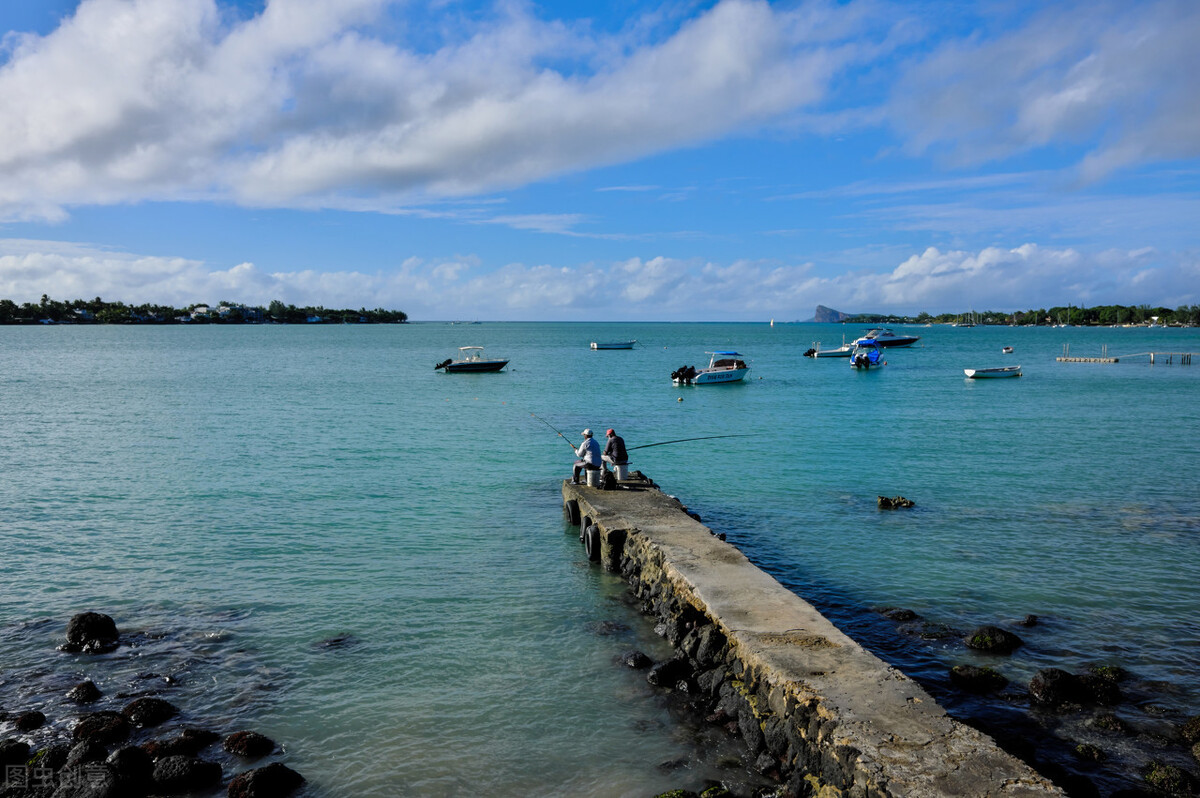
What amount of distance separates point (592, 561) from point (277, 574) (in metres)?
6.66

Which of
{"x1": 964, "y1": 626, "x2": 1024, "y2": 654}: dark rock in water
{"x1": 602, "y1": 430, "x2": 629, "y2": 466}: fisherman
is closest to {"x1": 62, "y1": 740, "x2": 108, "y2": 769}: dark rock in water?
{"x1": 964, "y1": 626, "x2": 1024, "y2": 654}: dark rock in water

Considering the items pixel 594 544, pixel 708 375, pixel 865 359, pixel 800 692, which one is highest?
pixel 865 359

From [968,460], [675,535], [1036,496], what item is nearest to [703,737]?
[675,535]

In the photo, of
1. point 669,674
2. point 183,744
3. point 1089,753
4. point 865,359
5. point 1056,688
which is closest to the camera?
point 1089,753

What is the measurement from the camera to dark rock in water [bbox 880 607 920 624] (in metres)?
13.8

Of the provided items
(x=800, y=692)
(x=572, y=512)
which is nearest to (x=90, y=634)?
(x=572, y=512)

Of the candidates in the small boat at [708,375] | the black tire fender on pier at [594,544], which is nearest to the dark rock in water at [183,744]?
the black tire fender on pier at [594,544]

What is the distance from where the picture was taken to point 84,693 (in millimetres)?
11023

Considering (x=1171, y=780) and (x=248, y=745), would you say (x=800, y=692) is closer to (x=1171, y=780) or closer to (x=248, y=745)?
(x=1171, y=780)

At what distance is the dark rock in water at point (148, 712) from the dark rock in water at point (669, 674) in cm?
662

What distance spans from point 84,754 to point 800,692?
8.48 m

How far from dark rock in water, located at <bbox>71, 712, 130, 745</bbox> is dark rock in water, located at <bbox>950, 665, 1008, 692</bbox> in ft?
37.5

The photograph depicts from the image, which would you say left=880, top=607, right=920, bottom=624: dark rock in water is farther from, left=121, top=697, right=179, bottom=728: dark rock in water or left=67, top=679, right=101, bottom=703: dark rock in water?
left=67, top=679, right=101, bottom=703: dark rock in water

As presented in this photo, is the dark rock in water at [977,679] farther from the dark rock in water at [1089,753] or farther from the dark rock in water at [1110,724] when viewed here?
the dark rock in water at [1089,753]
